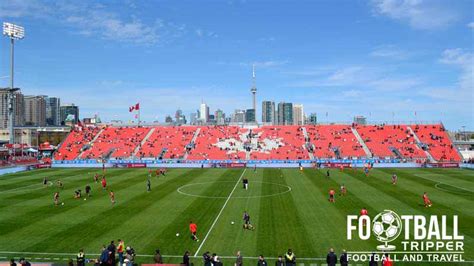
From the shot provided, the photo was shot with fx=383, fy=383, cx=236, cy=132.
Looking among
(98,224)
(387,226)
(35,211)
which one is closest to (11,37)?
(35,211)

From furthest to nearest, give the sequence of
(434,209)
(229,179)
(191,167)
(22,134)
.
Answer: (22,134), (191,167), (229,179), (434,209)

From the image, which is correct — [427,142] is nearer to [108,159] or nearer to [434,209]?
[434,209]

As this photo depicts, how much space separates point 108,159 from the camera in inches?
3312

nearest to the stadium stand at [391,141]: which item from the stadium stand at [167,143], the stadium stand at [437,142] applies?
the stadium stand at [437,142]

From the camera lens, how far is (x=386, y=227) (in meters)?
27.2

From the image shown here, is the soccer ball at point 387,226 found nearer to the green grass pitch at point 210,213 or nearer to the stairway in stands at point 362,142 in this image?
the green grass pitch at point 210,213

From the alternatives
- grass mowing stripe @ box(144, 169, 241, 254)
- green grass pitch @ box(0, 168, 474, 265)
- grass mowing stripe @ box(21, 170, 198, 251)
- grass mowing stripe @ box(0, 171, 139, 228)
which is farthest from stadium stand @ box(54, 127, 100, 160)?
grass mowing stripe @ box(144, 169, 241, 254)

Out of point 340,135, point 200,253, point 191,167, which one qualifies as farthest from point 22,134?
point 200,253

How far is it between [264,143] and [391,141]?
2883 cm

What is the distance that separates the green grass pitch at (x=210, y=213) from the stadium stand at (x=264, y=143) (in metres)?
30.9

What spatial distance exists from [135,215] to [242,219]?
8.81m

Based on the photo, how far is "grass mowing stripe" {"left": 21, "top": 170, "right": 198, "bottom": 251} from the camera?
24.2m

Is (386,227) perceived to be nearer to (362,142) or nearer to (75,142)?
(362,142)

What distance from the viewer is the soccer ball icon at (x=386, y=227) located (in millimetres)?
24295
